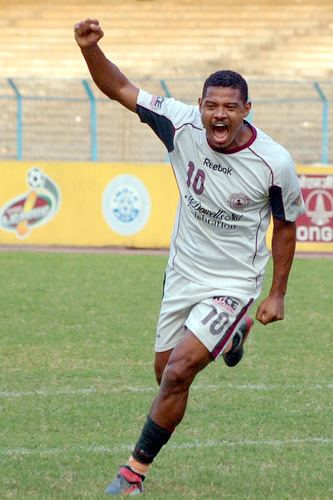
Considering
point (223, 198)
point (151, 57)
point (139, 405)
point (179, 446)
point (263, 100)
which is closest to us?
point (223, 198)

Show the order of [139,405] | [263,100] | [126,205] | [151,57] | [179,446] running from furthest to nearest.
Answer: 1. [151,57]
2. [263,100]
3. [126,205]
4. [139,405]
5. [179,446]

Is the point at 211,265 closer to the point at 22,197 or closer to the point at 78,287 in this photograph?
the point at 78,287

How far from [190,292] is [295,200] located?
2.21ft

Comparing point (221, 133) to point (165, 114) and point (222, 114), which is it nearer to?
point (222, 114)

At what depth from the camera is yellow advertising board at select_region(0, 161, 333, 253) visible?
62.1 ft

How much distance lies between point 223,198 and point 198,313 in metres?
0.56

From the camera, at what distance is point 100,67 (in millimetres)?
5723

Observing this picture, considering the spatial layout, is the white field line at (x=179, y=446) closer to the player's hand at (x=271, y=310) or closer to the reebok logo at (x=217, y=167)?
the player's hand at (x=271, y=310)

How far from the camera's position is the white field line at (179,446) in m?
6.06

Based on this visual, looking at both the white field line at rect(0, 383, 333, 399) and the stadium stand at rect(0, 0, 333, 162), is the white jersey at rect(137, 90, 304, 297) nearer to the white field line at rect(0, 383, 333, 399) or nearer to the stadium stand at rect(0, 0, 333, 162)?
the white field line at rect(0, 383, 333, 399)

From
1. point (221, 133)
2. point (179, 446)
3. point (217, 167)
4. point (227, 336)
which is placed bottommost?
point (179, 446)

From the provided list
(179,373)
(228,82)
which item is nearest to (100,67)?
(228,82)

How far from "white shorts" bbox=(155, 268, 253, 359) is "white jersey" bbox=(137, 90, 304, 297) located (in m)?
0.05

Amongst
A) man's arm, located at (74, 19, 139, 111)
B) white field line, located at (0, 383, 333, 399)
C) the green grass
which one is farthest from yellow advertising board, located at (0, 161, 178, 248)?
man's arm, located at (74, 19, 139, 111)
